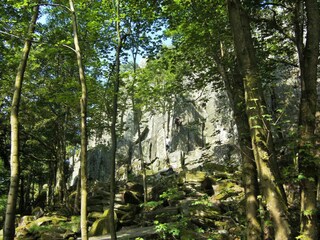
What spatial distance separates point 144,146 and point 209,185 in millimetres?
20905

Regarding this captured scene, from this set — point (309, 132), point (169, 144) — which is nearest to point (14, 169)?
point (309, 132)

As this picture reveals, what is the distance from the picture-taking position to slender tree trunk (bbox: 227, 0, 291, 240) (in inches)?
164

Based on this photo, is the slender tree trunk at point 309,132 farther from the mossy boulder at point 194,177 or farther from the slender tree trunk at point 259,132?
the mossy boulder at point 194,177

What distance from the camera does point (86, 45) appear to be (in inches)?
435

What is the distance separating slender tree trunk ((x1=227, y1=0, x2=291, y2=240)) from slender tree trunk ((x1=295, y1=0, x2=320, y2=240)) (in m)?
0.51

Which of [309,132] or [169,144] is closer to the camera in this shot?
[309,132]

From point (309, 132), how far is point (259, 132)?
0.98 meters

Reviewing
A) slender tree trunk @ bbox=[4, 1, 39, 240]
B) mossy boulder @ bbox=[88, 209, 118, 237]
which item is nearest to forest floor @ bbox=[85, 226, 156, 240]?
mossy boulder @ bbox=[88, 209, 118, 237]

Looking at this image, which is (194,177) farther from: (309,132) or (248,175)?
(309,132)

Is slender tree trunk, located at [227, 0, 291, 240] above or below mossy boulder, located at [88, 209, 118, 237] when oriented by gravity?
above

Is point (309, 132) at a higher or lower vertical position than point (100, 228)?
higher

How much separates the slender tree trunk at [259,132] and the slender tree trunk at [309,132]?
1.67ft

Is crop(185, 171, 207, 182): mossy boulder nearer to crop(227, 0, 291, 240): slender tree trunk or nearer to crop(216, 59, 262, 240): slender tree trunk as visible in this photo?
crop(216, 59, 262, 240): slender tree trunk

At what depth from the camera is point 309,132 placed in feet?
15.9
